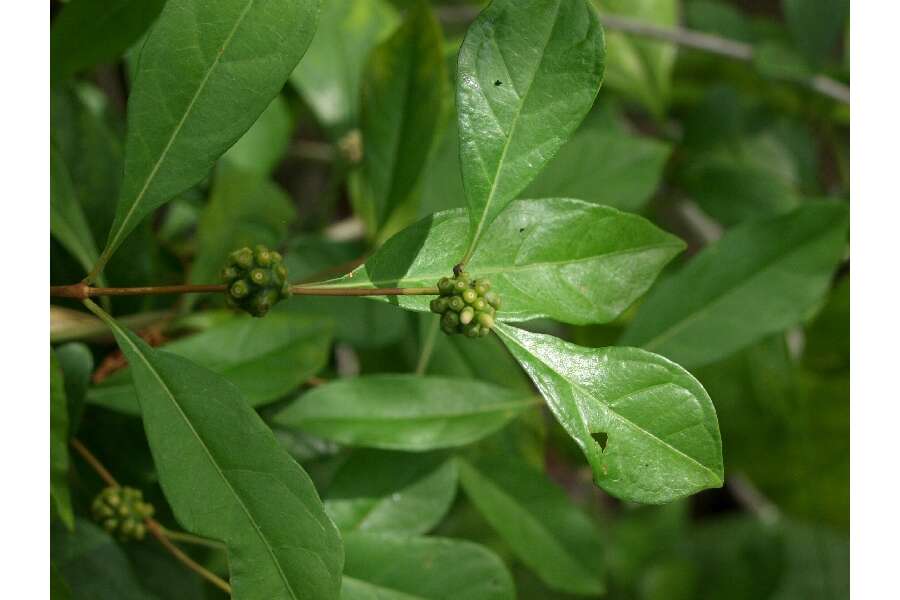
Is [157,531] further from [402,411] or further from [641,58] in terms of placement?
[641,58]

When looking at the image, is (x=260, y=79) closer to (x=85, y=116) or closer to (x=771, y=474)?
(x=85, y=116)

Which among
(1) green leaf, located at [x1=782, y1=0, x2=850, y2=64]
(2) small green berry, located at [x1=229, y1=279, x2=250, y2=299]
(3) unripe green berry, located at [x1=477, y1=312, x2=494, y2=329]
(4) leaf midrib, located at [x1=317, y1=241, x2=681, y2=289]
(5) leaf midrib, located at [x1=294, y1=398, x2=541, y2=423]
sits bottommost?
(5) leaf midrib, located at [x1=294, y1=398, x2=541, y2=423]

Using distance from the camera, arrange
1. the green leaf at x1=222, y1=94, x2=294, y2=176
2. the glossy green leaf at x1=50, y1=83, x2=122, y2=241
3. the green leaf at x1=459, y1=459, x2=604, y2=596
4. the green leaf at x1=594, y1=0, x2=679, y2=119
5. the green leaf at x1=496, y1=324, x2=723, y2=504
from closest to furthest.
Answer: the green leaf at x1=496, y1=324, x2=723, y2=504 < the glossy green leaf at x1=50, y1=83, x2=122, y2=241 < the green leaf at x1=459, y1=459, x2=604, y2=596 < the green leaf at x1=222, y1=94, x2=294, y2=176 < the green leaf at x1=594, y1=0, x2=679, y2=119

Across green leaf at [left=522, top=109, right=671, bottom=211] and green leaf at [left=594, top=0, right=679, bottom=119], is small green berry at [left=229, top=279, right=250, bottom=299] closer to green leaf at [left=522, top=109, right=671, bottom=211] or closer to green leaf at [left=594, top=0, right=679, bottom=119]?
green leaf at [left=522, top=109, right=671, bottom=211]

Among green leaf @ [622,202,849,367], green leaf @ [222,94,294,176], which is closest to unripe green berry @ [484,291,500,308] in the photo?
green leaf @ [622,202,849,367]

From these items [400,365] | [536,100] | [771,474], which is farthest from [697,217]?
[536,100]

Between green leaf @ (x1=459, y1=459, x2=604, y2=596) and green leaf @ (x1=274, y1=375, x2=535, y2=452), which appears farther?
green leaf @ (x1=459, y1=459, x2=604, y2=596)

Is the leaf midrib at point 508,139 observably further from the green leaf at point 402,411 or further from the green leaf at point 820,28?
the green leaf at point 820,28
